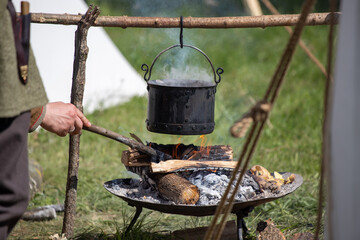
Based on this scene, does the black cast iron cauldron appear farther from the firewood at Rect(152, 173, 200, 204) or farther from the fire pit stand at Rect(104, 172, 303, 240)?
the fire pit stand at Rect(104, 172, 303, 240)

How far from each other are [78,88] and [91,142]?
2505mm

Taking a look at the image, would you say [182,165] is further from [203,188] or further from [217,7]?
[217,7]

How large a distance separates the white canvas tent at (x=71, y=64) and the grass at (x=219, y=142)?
0.26 meters

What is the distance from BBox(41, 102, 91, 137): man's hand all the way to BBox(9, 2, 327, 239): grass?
0.96 meters

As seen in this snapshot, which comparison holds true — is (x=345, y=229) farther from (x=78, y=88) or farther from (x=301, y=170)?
(x=301, y=170)

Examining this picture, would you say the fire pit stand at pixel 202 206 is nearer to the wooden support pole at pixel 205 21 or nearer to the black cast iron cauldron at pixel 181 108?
the black cast iron cauldron at pixel 181 108

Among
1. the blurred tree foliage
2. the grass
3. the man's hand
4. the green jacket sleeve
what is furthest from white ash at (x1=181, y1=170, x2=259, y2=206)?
the blurred tree foliage

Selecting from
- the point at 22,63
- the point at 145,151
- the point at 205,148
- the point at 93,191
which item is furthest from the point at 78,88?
the point at 93,191

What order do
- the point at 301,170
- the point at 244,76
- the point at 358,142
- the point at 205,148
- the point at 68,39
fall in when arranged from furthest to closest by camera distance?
the point at 244,76 < the point at 68,39 < the point at 301,170 < the point at 205,148 < the point at 358,142

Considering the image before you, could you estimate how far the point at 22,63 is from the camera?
1819 millimetres

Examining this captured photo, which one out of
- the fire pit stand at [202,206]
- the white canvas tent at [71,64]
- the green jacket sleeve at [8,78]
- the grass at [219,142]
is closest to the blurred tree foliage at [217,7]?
the grass at [219,142]

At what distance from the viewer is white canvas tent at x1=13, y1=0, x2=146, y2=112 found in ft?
20.1

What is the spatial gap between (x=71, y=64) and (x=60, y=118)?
427cm

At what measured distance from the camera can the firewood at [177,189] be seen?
2.71 metres
